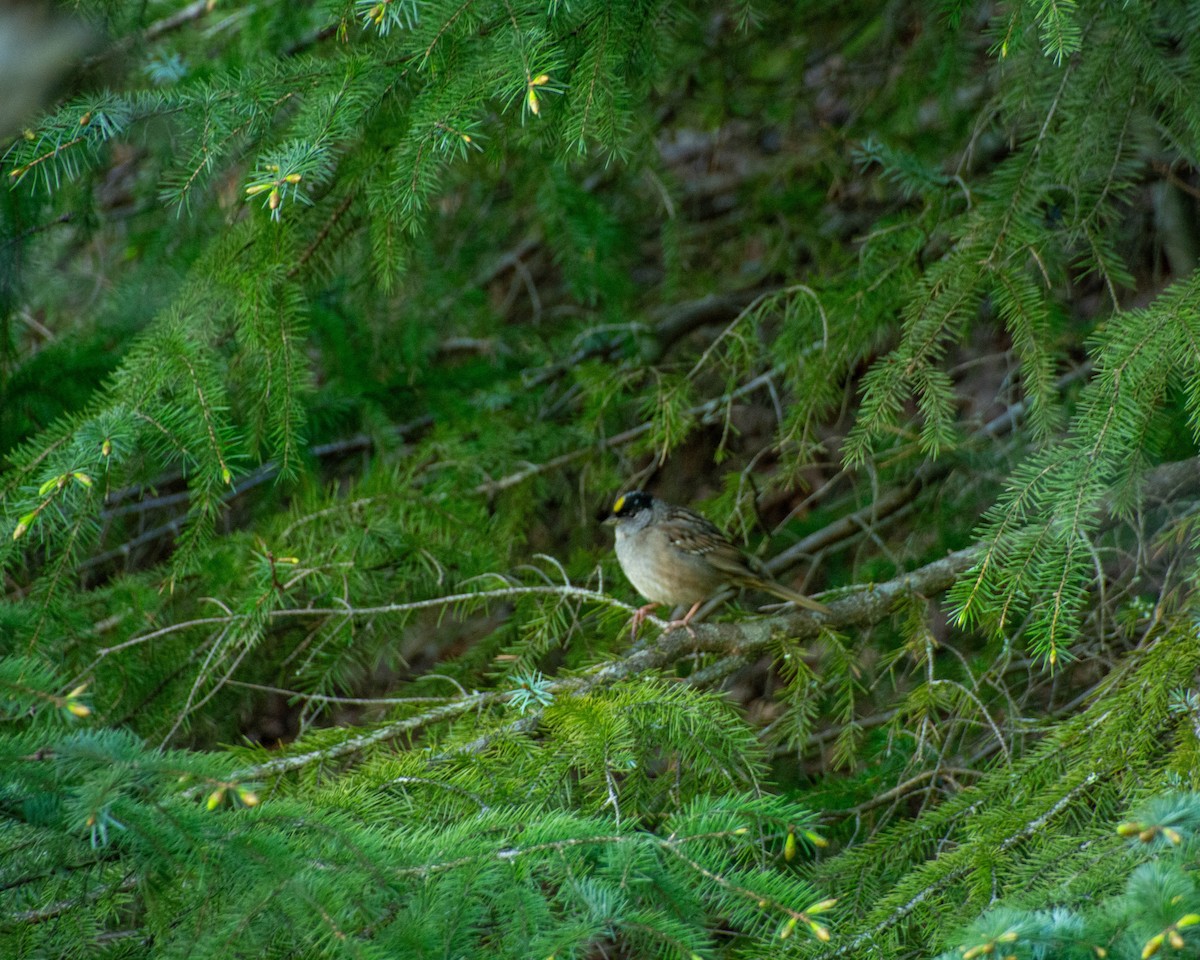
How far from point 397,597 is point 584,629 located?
0.63m

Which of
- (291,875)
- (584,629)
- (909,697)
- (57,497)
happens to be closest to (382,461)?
(584,629)

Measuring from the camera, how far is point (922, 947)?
1.91 meters

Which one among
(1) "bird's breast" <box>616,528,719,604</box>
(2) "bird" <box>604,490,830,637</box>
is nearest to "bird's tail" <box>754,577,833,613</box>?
(2) "bird" <box>604,490,830,637</box>

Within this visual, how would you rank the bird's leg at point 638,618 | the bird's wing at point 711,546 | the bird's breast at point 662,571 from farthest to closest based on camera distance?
the bird's wing at point 711,546
the bird's breast at point 662,571
the bird's leg at point 638,618

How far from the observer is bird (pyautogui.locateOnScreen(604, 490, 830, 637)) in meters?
3.73

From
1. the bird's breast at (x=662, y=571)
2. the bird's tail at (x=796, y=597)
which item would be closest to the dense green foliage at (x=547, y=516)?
the bird's tail at (x=796, y=597)

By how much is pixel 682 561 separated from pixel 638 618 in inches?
12.5

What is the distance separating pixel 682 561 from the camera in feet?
12.4

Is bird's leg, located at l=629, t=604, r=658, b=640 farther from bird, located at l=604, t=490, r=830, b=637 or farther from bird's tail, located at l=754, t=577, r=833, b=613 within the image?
bird's tail, located at l=754, t=577, r=833, b=613

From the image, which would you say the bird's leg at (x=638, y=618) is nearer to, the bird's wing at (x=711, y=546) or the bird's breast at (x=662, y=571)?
the bird's breast at (x=662, y=571)

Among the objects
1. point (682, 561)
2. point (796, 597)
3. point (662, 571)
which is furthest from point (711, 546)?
point (796, 597)

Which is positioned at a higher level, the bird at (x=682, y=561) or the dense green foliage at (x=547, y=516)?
the dense green foliage at (x=547, y=516)

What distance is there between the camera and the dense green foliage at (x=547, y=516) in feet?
5.58

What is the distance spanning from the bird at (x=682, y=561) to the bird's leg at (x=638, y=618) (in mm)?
14
